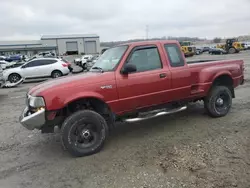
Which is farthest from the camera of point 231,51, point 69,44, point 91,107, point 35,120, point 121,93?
point 69,44

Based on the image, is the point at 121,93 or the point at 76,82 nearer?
the point at 76,82

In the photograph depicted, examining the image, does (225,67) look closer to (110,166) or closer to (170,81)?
(170,81)

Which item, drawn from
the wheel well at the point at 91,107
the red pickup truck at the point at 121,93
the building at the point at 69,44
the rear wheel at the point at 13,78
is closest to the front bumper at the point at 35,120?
the red pickup truck at the point at 121,93

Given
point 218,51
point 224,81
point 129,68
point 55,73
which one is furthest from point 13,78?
point 218,51

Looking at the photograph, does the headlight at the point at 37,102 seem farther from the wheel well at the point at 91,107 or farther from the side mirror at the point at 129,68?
the side mirror at the point at 129,68

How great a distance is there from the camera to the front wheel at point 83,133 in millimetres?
4215

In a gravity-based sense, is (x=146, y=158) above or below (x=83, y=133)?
below

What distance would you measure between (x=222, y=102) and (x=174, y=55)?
6.03 feet

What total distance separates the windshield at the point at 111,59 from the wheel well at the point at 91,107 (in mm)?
708

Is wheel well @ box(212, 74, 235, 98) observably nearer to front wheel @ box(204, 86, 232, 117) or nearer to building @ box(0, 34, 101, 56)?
front wheel @ box(204, 86, 232, 117)

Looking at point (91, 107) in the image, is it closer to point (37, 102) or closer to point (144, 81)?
point (37, 102)

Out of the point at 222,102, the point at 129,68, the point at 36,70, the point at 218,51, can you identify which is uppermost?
the point at 218,51

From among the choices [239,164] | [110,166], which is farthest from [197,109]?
[110,166]

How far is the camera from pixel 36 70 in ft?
54.3
